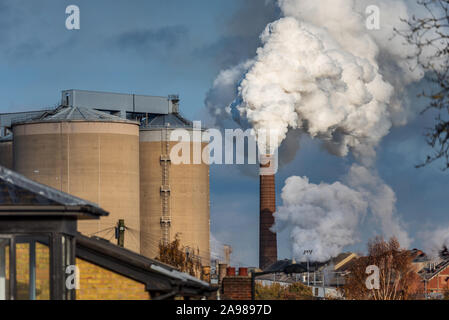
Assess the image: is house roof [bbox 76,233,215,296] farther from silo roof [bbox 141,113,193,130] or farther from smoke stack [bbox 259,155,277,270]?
silo roof [bbox 141,113,193,130]

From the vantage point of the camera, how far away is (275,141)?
→ 2872 inches

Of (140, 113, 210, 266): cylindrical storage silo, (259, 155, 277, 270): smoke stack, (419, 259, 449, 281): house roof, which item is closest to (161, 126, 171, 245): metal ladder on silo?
(140, 113, 210, 266): cylindrical storage silo

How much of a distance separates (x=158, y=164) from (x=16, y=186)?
60128 millimetres

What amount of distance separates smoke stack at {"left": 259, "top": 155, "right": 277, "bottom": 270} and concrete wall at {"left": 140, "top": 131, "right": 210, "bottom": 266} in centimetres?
444

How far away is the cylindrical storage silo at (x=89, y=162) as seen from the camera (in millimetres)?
66000

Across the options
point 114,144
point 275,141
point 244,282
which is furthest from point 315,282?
point 244,282

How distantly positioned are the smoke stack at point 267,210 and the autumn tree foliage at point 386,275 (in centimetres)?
749

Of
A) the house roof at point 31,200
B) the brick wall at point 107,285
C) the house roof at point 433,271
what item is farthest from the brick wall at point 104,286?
the house roof at point 433,271

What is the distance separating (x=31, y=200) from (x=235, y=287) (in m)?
11.4

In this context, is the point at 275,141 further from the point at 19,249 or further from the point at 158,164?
the point at 19,249

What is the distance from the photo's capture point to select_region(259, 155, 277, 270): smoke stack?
74625 millimetres

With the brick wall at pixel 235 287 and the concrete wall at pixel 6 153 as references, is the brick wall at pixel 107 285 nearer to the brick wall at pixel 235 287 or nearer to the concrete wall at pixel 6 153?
the brick wall at pixel 235 287
